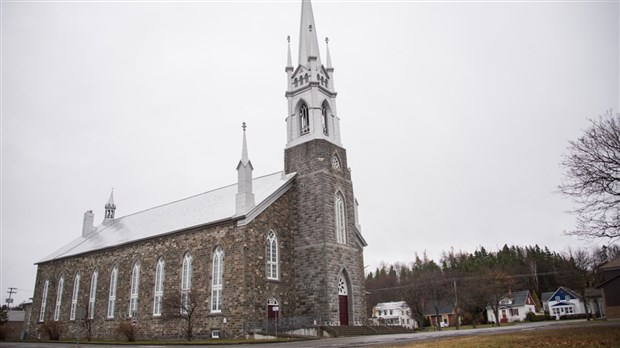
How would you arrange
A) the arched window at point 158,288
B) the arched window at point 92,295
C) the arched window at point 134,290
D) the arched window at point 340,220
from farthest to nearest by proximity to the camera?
the arched window at point 92,295, the arched window at point 134,290, the arched window at point 158,288, the arched window at point 340,220

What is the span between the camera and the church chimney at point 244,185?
104ft

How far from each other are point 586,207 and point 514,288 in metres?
71.6

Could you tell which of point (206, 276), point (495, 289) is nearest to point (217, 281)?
point (206, 276)

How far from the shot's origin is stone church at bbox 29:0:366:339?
1204 inches

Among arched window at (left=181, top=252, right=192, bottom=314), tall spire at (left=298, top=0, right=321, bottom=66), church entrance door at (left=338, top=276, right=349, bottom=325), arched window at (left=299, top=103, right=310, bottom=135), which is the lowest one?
church entrance door at (left=338, top=276, right=349, bottom=325)

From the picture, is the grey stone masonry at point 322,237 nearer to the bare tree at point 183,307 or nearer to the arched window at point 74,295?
the bare tree at point 183,307

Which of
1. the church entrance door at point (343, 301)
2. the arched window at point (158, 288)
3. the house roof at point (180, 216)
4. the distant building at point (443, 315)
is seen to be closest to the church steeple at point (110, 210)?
the house roof at point (180, 216)

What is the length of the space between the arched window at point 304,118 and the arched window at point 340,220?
5904mm

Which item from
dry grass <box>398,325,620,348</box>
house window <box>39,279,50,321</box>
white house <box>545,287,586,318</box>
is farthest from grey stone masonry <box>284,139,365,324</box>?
white house <box>545,287,586,318</box>

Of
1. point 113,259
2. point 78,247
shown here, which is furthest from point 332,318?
point 78,247

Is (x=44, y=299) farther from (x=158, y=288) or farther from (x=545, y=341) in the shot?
(x=545, y=341)

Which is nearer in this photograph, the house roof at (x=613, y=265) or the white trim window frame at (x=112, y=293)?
the white trim window frame at (x=112, y=293)

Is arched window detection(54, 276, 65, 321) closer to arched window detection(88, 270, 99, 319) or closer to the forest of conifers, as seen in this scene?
arched window detection(88, 270, 99, 319)

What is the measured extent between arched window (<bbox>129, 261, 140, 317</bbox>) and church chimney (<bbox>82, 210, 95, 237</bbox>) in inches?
757
